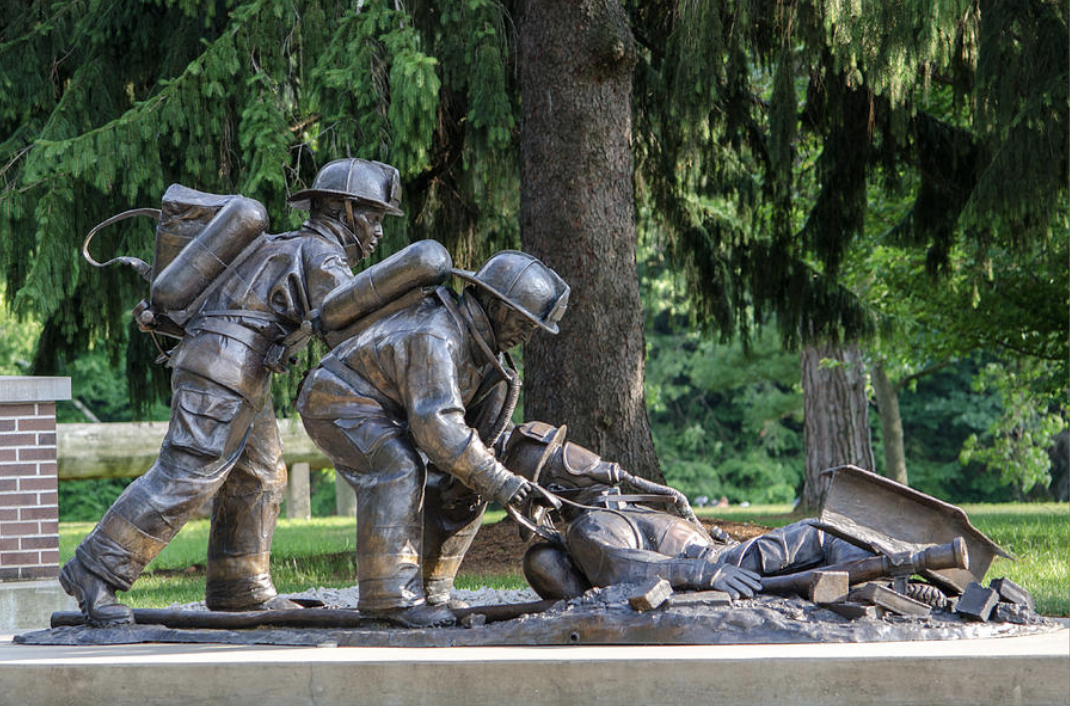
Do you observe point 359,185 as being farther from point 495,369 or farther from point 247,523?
point 247,523

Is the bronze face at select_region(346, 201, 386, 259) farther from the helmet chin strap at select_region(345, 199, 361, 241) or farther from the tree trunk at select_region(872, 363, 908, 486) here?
the tree trunk at select_region(872, 363, 908, 486)

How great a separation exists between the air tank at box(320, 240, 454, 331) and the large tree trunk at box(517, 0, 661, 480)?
411 centimetres

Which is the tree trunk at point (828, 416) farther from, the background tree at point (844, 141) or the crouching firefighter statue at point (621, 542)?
the crouching firefighter statue at point (621, 542)

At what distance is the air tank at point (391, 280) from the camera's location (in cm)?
555

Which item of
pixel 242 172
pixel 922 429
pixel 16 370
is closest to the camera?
pixel 242 172

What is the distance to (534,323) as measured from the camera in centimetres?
550

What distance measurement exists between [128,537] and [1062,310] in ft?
35.2

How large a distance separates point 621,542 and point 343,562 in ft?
20.9

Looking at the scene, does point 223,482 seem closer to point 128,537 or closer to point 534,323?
point 128,537

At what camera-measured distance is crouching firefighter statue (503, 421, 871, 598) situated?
529cm

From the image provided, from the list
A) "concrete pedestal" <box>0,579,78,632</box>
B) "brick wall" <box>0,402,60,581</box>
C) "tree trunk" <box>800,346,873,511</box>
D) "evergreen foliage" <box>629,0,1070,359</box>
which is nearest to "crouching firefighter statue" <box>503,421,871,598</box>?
"concrete pedestal" <box>0,579,78,632</box>

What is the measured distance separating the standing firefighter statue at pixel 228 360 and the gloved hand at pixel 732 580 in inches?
78.7

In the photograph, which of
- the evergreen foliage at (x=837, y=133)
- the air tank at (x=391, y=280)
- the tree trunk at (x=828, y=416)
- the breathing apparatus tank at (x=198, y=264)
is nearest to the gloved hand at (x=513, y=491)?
the air tank at (x=391, y=280)

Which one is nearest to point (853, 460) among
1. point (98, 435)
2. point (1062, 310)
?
point (1062, 310)
